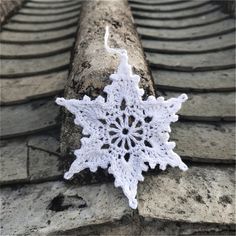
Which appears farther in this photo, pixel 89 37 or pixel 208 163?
pixel 89 37

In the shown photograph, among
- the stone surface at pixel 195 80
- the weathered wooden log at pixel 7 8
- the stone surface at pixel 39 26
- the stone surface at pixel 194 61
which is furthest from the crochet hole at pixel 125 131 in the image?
the weathered wooden log at pixel 7 8

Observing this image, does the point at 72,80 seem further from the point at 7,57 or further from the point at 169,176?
the point at 7,57

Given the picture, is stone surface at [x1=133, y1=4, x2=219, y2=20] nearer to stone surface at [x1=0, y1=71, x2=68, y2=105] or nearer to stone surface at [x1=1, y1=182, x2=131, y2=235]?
stone surface at [x1=0, y1=71, x2=68, y2=105]

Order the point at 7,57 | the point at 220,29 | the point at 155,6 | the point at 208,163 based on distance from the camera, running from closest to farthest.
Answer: the point at 208,163 → the point at 7,57 → the point at 220,29 → the point at 155,6

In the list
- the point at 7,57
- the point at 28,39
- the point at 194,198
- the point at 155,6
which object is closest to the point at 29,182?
the point at 194,198

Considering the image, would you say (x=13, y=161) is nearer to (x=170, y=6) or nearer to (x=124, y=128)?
(x=124, y=128)

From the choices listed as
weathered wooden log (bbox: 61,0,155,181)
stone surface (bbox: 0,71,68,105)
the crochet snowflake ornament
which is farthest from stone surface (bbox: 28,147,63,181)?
stone surface (bbox: 0,71,68,105)

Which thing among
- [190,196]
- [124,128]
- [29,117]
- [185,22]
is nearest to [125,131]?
[124,128]
